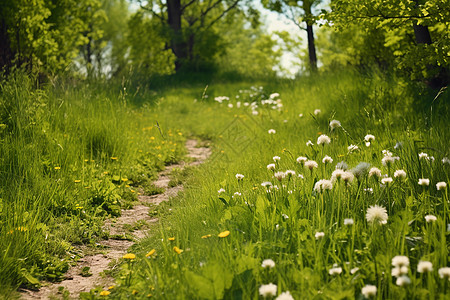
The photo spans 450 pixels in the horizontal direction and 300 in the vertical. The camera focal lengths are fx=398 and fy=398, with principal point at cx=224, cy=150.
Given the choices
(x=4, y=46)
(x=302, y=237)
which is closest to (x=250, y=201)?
(x=302, y=237)

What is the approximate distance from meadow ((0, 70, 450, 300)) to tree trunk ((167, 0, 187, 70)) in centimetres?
1037

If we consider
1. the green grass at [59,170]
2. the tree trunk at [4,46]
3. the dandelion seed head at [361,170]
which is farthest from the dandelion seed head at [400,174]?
the tree trunk at [4,46]

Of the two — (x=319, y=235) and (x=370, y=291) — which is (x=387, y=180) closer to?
(x=319, y=235)

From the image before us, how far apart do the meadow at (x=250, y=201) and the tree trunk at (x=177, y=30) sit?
408 inches

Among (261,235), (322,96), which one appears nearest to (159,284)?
(261,235)

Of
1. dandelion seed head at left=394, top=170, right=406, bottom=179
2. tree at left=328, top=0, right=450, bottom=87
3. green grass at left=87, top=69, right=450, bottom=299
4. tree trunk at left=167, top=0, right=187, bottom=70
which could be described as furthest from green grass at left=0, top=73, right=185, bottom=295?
tree trunk at left=167, top=0, right=187, bottom=70

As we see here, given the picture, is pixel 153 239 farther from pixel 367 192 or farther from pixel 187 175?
pixel 187 175

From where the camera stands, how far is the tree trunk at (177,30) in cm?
1667

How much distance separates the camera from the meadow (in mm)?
2217

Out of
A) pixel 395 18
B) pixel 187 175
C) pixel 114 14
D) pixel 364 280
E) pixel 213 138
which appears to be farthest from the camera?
pixel 114 14

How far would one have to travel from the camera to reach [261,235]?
2.61m

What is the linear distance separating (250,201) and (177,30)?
1528cm

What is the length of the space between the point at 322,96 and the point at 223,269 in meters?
5.75

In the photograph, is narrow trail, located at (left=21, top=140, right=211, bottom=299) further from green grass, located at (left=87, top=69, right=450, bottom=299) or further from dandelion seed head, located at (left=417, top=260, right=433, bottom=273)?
dandelion seed head, located at (left=417, top=260, right=433, bottom=273)
